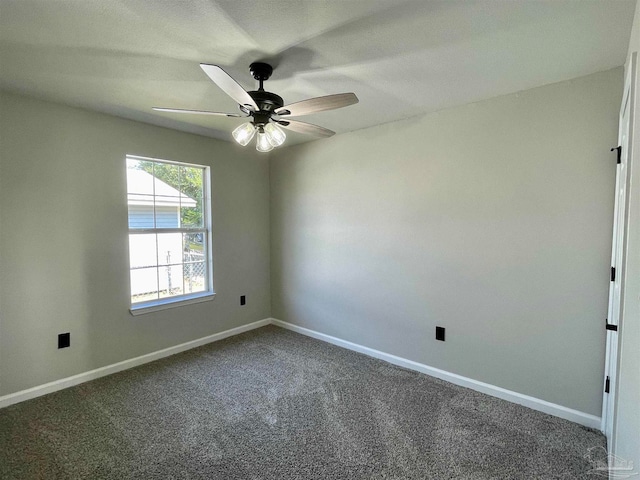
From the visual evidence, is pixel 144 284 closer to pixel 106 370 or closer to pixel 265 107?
pixel 106 370

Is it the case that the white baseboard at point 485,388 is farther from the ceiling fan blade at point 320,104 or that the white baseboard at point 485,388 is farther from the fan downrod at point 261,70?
the fan downrod at point 261,70

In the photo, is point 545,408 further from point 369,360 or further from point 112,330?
point 112,330

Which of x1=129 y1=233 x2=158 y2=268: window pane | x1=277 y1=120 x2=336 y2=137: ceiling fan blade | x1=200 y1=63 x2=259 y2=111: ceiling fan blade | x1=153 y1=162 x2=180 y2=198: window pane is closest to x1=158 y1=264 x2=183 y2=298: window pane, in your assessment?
x1=129 y1=233 x2=158 y2=268: window pane

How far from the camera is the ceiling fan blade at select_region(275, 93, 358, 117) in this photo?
1.60 meters

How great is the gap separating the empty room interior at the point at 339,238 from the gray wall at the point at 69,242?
0.02 meters

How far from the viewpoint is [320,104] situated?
169cm

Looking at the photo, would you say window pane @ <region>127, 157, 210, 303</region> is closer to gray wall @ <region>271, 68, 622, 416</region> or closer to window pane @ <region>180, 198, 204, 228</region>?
window pane @ <region>180, 198, 204, 228</region>

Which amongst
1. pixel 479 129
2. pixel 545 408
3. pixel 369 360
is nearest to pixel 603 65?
pixel 479 129

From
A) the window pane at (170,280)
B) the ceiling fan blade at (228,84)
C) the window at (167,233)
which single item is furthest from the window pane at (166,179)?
the ceiling fan blade at (228,84)

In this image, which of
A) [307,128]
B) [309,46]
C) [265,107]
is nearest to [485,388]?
[307,128]

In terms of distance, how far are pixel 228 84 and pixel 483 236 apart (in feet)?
6.81

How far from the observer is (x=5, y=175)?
226 centimetres

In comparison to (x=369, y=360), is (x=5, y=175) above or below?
above

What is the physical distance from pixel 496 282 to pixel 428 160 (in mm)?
1131
